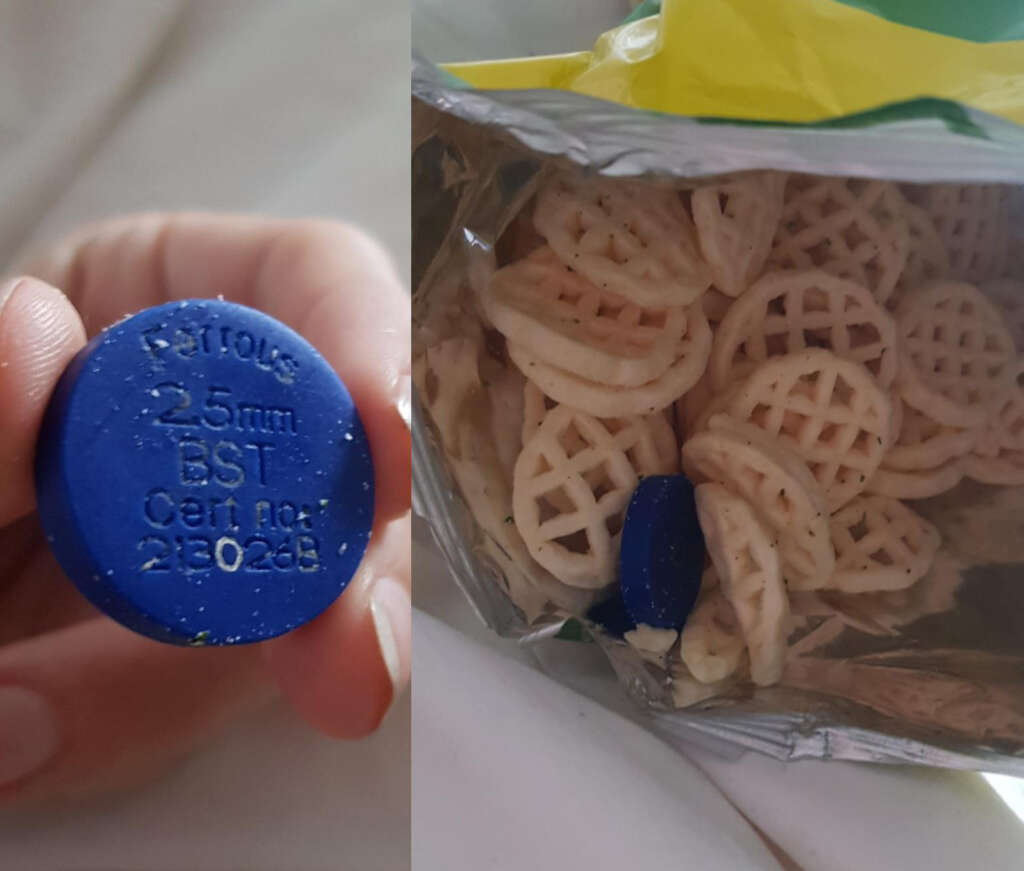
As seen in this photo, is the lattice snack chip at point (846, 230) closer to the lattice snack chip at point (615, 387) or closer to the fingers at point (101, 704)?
the lattice snack chip at point (615, 387)

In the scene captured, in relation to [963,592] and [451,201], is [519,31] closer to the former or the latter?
[451,201]

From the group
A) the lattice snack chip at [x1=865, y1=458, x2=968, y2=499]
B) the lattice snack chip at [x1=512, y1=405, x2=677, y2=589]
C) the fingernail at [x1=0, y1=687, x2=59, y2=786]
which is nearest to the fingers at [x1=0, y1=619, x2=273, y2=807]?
the fingernail at [x1=0, y1=687, x2=59, y2=786]

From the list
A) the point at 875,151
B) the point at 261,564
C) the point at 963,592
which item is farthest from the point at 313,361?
the point at 963,592

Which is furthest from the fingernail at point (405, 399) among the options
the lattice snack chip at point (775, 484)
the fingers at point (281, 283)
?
the lattice snack chip at point (775, 484)

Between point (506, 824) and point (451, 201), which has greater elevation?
point (451, 201)

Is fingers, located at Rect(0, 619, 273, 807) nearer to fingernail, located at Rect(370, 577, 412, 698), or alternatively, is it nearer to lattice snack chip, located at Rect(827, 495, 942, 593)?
fingernail, located at Rect(370, 577, 412, 698)

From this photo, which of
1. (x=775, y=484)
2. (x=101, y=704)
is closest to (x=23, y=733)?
(x=101, y=704)
